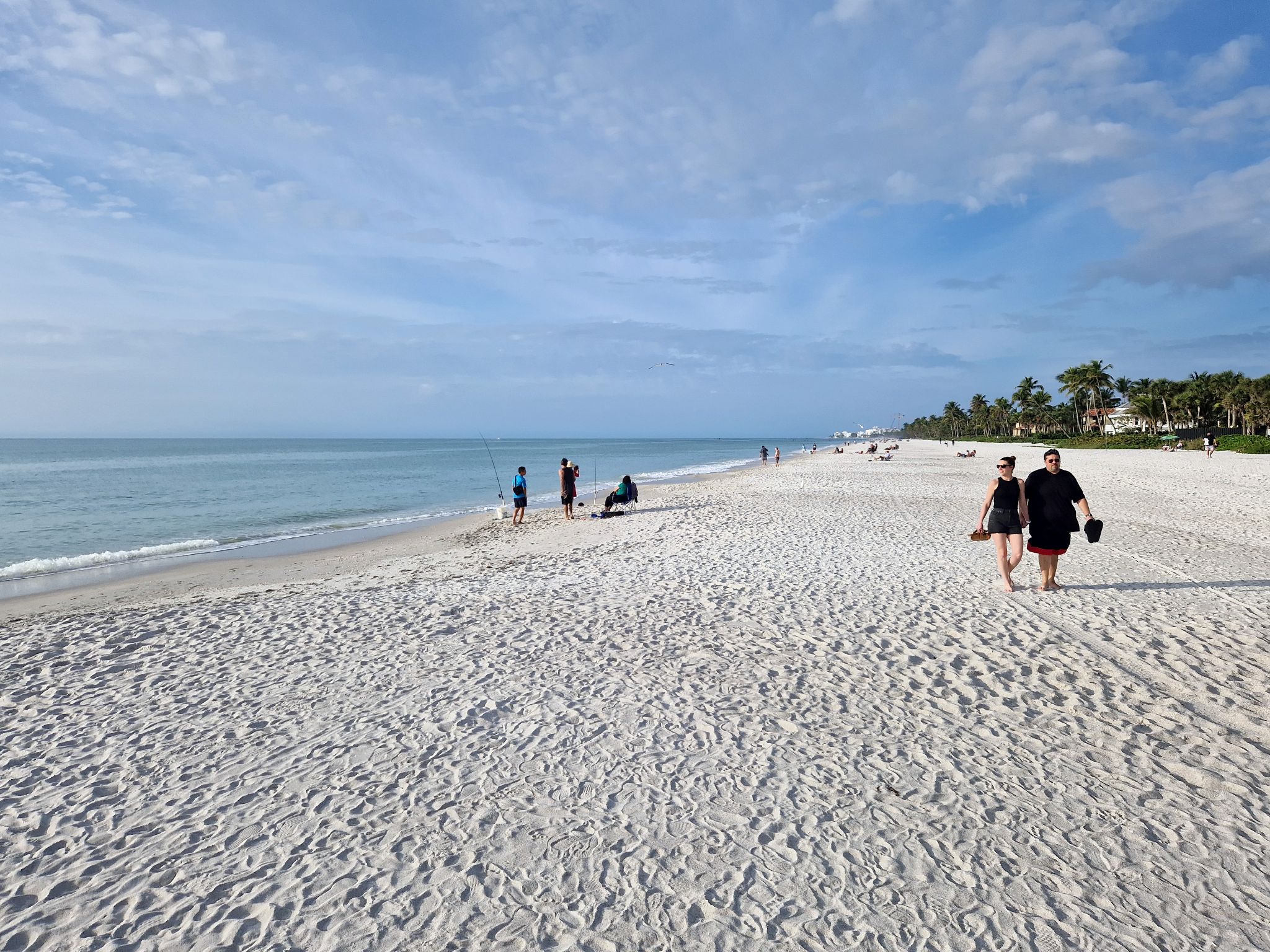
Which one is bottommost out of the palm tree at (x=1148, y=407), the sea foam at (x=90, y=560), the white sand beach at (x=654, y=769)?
the sea foam at (x=90, y=560)

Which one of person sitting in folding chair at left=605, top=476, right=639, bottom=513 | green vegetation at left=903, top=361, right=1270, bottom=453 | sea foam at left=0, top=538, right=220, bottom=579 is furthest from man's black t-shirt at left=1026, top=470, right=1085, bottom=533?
green vegetation at left=903, top=361, right=1270, bottom=453

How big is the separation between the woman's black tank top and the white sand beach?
113 centimetres

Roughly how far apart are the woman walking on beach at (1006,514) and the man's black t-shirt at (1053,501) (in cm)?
11

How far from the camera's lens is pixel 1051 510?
7980mm

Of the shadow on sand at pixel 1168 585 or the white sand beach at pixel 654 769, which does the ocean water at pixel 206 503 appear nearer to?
the white sand beach at pixel 654 769

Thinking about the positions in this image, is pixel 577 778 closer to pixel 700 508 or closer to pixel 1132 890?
pixel 1132 890

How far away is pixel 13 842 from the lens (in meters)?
3.64

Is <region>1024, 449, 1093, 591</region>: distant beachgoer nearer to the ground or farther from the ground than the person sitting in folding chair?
farther from the ground

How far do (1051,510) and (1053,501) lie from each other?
0.39 feet

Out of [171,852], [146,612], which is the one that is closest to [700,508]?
[146,612]

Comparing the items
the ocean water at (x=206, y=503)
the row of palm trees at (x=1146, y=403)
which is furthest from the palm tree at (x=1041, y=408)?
the ocean water at (x=206, y=503)

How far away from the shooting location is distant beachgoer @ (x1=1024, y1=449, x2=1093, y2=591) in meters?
7.95

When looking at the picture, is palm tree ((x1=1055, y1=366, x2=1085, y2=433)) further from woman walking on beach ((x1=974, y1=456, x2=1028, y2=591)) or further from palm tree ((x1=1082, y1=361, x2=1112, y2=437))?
woman walking on beach ((x1=974, y1=456, x2=1028, y2=591))

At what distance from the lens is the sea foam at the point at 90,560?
13.5m
